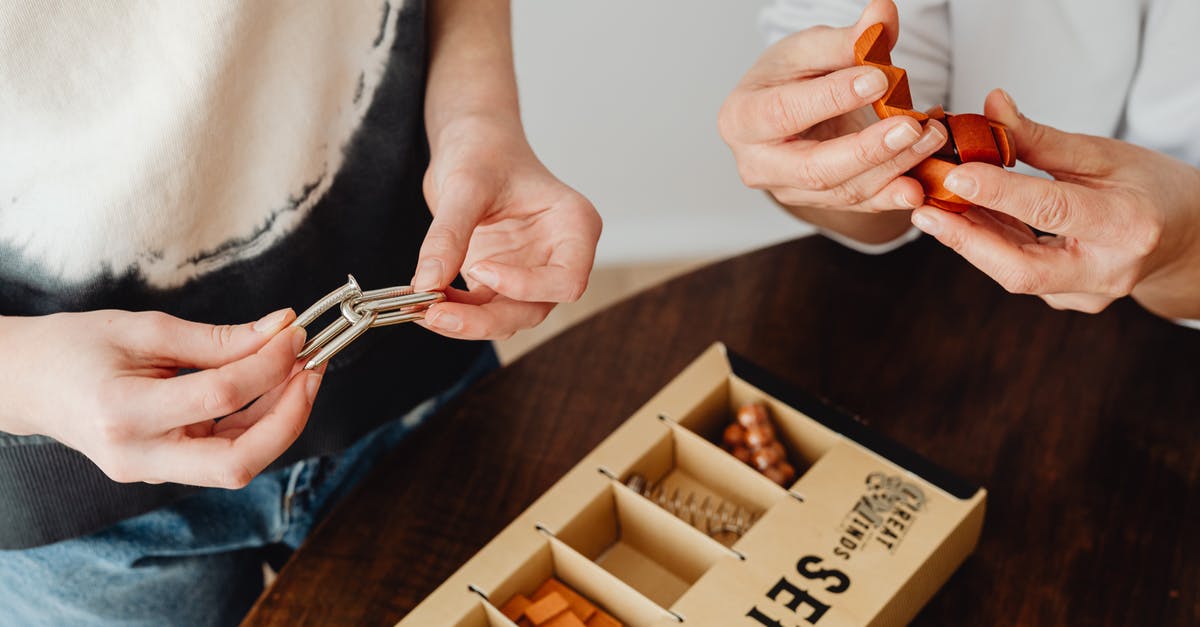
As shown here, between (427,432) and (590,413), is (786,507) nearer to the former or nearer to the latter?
(590,413)

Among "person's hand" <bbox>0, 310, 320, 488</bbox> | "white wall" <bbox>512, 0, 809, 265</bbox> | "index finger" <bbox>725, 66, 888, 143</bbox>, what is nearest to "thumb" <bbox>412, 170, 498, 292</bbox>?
"person's hand" <bbox>0, 310, 320, 488</bbox>

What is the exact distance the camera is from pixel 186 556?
0.98 metres

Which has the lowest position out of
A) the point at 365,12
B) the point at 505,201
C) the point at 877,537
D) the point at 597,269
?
the point at 597,269

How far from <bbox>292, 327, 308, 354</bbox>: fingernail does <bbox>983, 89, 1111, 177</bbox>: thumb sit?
556mm

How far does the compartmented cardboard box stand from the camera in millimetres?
800

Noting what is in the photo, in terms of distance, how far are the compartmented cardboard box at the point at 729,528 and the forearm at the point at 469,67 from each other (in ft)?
1.01

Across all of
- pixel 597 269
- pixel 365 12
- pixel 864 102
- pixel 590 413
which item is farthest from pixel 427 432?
pixel 597 269

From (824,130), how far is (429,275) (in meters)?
0.43

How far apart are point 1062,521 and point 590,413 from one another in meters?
0.45

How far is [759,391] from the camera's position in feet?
3.10

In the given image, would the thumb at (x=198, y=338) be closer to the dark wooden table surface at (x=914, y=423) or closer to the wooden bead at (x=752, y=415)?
the dark wooden table surface at (x=914, y=423)

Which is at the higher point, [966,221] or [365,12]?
[365,12]

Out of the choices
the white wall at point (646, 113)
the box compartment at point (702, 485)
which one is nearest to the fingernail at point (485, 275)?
the box compartment at point (702, 485)

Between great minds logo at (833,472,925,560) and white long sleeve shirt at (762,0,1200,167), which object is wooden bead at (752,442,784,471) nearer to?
great minds logo at (833,472,925,560)
